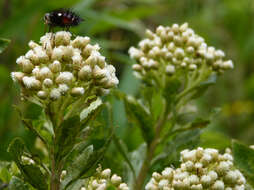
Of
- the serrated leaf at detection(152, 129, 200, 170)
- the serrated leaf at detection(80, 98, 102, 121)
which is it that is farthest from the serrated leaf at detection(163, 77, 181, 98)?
the serrated leaf at detection(80, 98, 102, 121)

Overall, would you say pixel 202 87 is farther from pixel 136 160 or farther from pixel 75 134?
pixel 75 134

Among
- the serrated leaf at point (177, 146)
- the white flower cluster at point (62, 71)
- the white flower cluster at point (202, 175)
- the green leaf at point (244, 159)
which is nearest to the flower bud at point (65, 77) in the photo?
the white flower cluster at point (62, 71)

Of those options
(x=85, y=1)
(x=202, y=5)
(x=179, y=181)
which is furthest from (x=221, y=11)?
(x=179, y=181)

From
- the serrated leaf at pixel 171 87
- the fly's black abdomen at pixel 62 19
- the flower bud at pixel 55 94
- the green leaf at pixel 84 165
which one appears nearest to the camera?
the flower bud at pixel 55 94

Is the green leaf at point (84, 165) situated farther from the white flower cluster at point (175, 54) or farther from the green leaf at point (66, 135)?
the white flower cluster at point (175, 54)

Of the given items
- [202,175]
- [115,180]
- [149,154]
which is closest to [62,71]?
[115,180]

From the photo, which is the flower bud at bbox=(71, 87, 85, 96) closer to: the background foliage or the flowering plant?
the flowering plant
